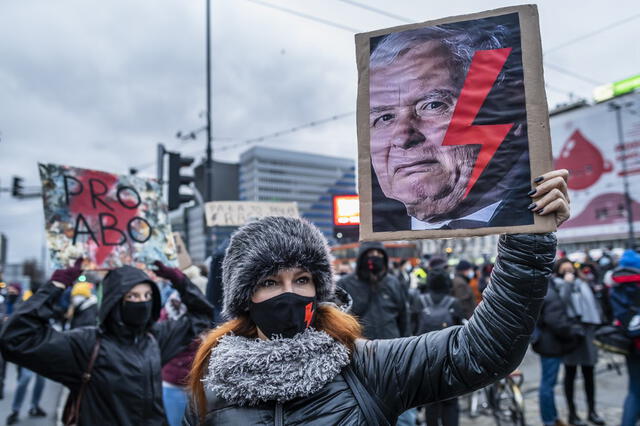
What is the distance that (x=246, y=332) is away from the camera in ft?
6.43

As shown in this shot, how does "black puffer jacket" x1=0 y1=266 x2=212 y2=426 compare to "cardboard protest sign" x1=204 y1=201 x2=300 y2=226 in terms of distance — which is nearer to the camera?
"black puffer jacket" x1=0 y1=266 x2=212 y2=426

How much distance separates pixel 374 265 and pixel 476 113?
133 inches

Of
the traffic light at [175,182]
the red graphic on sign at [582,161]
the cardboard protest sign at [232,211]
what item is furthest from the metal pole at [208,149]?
the red graphic on sign at [582,161]

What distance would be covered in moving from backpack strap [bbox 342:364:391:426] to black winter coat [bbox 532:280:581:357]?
474 centimetres

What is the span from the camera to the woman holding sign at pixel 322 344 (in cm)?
146

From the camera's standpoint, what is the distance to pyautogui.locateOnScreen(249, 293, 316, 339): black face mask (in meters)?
1.82

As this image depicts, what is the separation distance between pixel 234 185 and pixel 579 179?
147 feet

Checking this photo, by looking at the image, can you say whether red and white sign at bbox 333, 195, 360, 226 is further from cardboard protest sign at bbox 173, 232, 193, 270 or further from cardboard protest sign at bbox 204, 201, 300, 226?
cardboard protest sign at bbox 173, 232, 193, 270

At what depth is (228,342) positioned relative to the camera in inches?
72.1

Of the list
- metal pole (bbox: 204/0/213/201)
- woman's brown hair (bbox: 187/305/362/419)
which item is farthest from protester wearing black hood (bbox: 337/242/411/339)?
metal pole (bbox: 204/0/213/201)

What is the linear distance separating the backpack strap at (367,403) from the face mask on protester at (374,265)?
315 cm

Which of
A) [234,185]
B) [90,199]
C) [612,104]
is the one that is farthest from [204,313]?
[612,104]

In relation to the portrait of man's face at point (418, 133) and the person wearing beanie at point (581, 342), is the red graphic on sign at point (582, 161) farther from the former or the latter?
the portrait of man's face at point (418, 133)

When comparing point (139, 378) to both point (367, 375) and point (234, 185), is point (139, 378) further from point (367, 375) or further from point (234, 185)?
point (234, 185)
